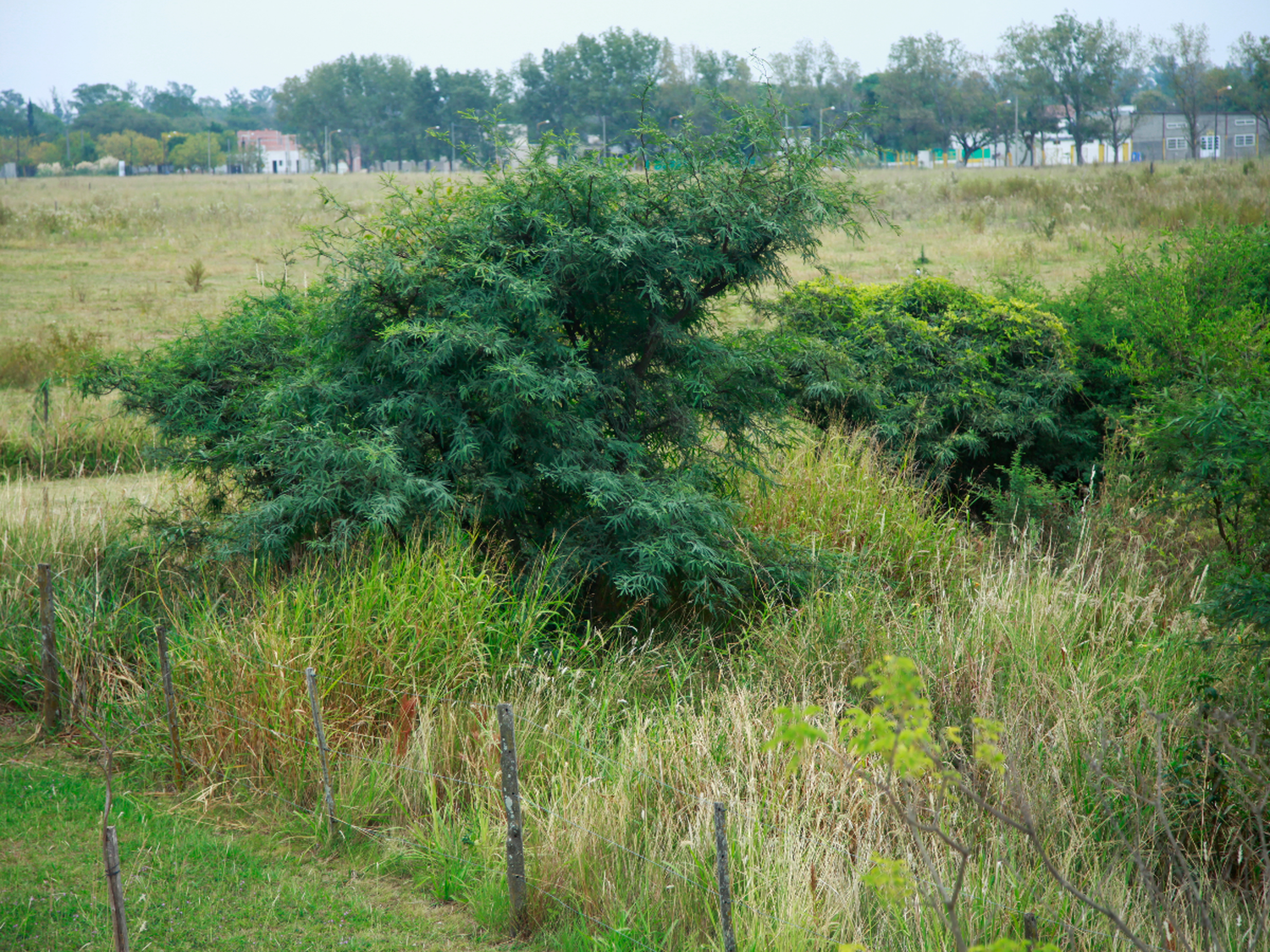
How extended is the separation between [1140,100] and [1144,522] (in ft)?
237

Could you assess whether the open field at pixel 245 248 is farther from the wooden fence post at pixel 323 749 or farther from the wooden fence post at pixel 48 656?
the wooden fence post at pixel 323 749

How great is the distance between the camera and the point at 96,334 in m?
16.9

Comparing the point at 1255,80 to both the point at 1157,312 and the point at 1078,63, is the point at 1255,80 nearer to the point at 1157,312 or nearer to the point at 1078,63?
the point at 1078,63

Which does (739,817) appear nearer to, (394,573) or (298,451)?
(394,573)

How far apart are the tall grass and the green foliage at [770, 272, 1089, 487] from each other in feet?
9.17

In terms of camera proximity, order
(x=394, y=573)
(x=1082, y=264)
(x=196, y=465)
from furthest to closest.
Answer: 1. (x=1082, y=264)
2. (x=196, y=465)
3. (x=394, y=573)

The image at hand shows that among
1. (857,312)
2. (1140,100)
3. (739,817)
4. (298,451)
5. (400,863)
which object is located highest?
(1140,100)

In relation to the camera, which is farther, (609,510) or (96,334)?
(96,334)

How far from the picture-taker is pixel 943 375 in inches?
422

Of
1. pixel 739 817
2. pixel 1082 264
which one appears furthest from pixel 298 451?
pixel 1082 264

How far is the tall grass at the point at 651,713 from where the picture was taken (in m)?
4.34

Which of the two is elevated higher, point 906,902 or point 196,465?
point 196,465

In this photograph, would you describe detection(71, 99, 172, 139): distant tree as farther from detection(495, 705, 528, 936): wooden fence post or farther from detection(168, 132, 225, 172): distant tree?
detection(495, 705, 528, 936): wooden fence post

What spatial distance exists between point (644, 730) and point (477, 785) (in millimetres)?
863
